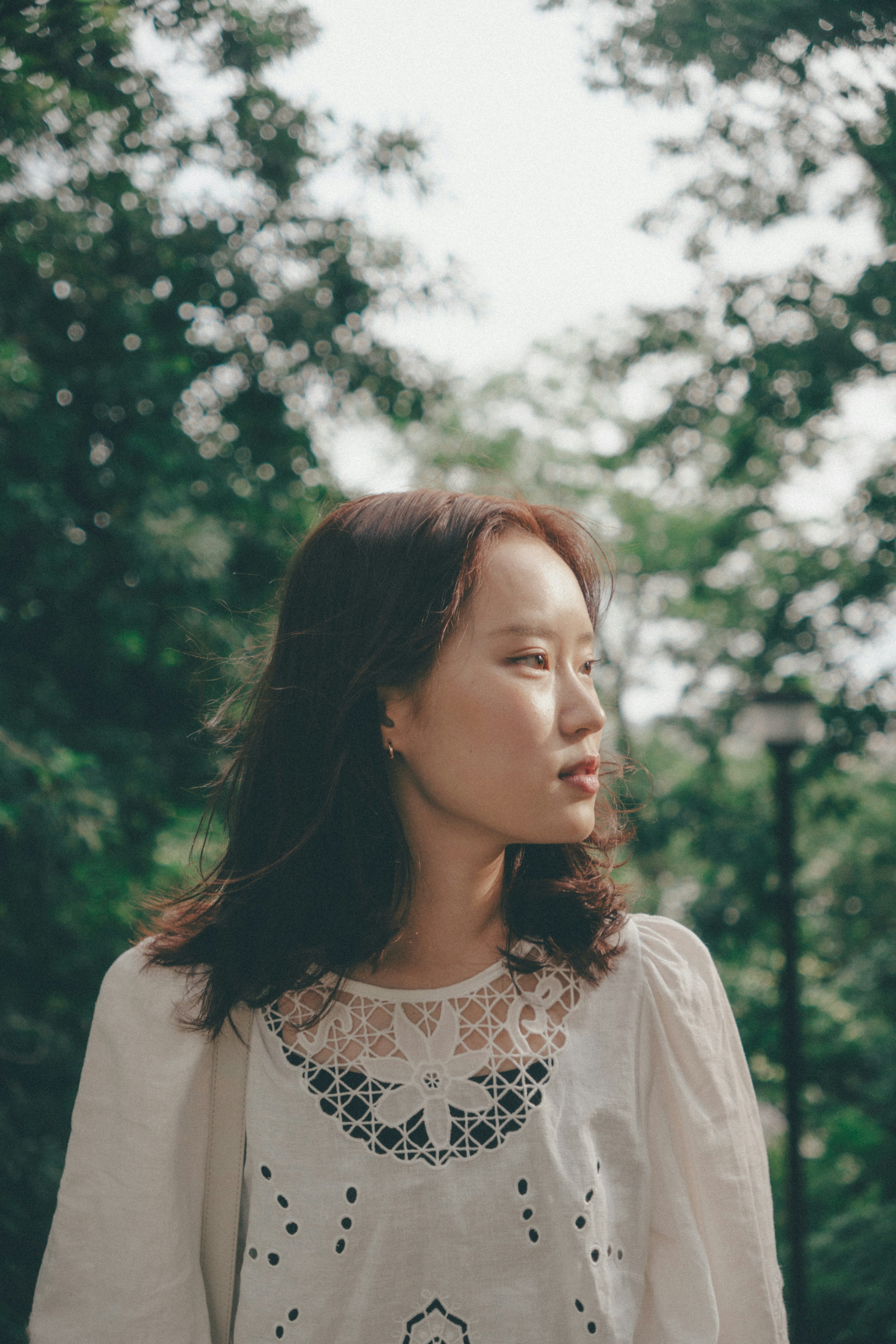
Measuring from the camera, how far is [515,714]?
141 centimetres

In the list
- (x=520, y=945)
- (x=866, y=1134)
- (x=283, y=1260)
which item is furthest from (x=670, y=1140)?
(x=866, y=1134)

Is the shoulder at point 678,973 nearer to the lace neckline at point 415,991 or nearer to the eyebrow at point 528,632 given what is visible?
the lace neckline at point 415,991

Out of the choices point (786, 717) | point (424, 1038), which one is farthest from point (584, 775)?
point (786, 717)

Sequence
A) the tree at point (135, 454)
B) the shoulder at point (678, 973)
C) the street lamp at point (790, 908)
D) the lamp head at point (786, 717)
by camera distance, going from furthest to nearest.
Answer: the lamp head at point (786, 717) → the street lamp at point (790, 908) → the tree at point (135, 454) → the shoulder at point (678, 973)

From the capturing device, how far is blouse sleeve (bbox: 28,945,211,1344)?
137 cm

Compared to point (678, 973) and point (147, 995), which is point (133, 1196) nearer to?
point (147, 995)

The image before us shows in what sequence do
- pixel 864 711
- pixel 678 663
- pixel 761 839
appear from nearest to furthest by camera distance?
pixel 864 711 → pixel 761 839 → pixel 678 663

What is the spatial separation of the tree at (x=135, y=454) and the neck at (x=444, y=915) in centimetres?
161

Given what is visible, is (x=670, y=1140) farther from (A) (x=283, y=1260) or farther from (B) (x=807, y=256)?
(B) (x=807, y=256)

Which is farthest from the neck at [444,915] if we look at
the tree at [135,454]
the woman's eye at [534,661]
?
the tree at [135,454]

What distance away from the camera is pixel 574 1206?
139cm

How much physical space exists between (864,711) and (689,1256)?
352cm

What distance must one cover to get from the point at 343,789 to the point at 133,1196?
0.67 metres

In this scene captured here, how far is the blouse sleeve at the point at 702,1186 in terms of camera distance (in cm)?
142
